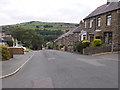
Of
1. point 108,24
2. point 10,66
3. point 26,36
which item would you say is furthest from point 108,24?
point 26,36

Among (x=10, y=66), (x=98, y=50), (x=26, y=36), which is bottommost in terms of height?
(x=10, y=66)

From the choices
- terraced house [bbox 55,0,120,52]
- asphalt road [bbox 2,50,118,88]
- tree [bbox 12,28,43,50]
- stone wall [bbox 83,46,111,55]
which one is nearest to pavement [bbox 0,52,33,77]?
asphalt road [bbox 2,50,118,88]

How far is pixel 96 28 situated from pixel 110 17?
4.41m

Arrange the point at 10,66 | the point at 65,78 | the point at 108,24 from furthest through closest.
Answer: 1. the point at 108,24
2. the point at 10,66
3. the point at 65,78

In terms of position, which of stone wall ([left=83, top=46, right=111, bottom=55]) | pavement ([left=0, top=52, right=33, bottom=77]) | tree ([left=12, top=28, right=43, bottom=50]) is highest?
tree ([left=12, top=28, right=43, bottom=50])

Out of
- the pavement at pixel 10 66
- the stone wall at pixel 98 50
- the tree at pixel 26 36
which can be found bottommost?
the pavement at pixel 10 66

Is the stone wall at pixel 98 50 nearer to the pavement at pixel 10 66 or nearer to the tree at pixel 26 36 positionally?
the pavement at pixel 10 66

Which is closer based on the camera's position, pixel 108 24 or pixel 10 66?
pixel 10 66

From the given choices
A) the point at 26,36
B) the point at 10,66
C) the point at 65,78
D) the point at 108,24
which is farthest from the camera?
the point at 26,36

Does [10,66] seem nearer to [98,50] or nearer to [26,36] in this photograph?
[98,50]

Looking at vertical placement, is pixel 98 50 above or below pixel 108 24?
below

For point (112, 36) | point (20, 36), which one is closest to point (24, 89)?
point (112, 36)

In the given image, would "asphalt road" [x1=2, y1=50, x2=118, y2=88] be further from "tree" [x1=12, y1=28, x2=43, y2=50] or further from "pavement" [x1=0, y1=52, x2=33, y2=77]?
"tree" [x1=12, y1=28, x2=43, y2=50]

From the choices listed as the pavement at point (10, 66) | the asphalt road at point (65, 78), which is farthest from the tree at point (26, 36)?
the asphalt road at point (65, 78)
